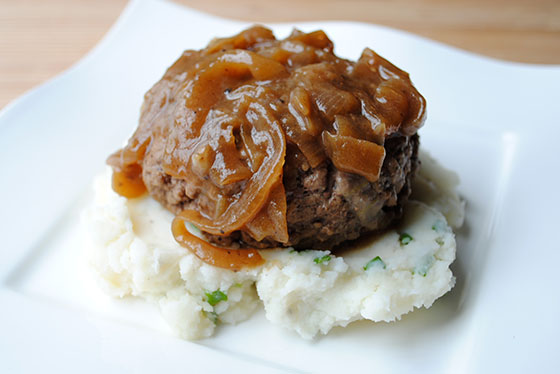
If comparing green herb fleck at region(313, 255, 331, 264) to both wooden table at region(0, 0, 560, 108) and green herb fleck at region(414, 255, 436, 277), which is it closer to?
green herb fleck at region(414, 255, 436, 277)

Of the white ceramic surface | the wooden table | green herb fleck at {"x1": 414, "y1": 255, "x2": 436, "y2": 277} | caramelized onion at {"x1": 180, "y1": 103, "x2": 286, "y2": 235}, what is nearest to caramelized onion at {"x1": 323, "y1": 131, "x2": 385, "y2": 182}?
caramelized onion at {"x1": 180, "y1": 103, "x2": 286, "y2": 235}

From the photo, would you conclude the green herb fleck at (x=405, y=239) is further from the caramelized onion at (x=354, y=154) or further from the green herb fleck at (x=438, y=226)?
the caramelized onion at (x=354, y=154)

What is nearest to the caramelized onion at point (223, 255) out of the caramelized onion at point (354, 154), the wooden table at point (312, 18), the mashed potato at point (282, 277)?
the mashed potato at point (282, 277)

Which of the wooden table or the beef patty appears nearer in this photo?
the beef patty

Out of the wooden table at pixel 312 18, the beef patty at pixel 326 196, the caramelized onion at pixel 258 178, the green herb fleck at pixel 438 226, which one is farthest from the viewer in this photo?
the wooden table at pixel 312 18

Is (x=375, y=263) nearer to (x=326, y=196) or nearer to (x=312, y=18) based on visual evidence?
(x=326, y=196)

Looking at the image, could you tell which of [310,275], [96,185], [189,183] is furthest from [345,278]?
[96,185]
